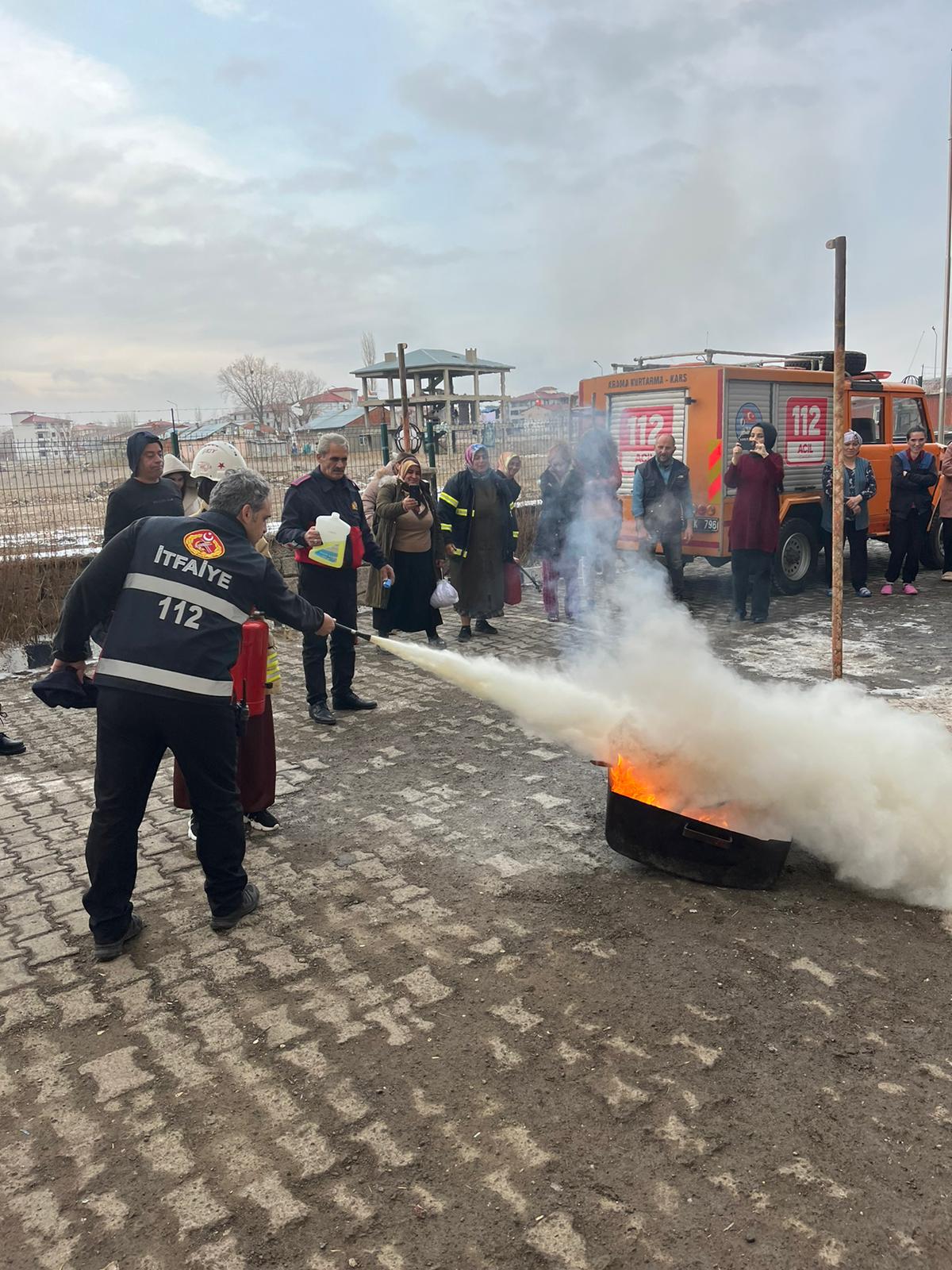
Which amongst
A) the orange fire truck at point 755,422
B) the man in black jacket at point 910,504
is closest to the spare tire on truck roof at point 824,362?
the orange fire truck at point 755,422

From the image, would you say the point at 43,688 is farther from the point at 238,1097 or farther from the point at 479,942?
the point at 479,942

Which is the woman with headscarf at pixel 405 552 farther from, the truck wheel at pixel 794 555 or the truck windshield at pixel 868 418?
the truck windshield at pixel 868 418

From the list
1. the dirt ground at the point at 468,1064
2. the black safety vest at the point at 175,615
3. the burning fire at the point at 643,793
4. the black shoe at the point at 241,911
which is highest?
the black safety vest at the point at 175,615

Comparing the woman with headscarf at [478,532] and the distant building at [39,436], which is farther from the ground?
the distant building at [39,436]

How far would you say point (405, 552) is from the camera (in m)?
8.03

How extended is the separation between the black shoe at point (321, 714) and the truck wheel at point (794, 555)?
6556 millimetres

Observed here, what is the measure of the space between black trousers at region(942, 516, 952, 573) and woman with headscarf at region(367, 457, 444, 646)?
705 centimetres

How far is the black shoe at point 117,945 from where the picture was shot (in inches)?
140

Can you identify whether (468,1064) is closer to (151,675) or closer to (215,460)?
(151,675)

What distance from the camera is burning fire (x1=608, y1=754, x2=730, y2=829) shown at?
12.9ft

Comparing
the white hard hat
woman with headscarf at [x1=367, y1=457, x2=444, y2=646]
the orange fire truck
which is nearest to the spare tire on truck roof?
the orange fire truck

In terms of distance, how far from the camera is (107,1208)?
94.7 inches

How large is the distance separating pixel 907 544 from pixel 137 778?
10.2 metres

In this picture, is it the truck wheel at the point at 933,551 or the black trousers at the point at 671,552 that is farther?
the truck wheel at the point at 933,551
